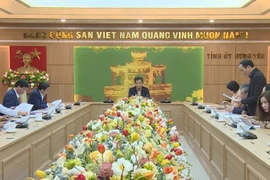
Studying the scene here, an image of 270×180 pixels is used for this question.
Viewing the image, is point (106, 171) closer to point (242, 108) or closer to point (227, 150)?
point (227, 150)

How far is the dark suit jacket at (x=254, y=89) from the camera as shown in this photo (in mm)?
5703

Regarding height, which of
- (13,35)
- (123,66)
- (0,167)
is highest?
(13,35)

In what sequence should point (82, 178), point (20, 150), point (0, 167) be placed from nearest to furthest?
point (82, 178)
point (0, 167)
point (20, 150)

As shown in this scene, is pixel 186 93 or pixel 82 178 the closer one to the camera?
pixel 82 178

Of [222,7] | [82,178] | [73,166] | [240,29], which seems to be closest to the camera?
[82,178]

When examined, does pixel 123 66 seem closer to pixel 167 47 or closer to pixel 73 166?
pixel 167 47

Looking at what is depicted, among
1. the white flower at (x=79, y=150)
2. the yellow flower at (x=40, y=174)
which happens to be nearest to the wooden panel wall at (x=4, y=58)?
the white flower at (x=79, y=150)

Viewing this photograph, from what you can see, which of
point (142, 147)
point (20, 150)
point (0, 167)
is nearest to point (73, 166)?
point (142, 147)

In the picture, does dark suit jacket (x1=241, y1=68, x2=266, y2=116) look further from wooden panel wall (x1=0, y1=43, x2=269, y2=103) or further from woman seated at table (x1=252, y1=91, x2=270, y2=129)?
wooden panel wall (x1=0, y1=43, x2=269, y2=103)

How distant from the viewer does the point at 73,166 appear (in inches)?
65.0

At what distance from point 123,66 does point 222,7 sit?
324 cm

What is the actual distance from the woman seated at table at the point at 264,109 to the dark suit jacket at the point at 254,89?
1.08 m

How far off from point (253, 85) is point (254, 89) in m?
0.07

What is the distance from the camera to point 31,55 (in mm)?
11078
